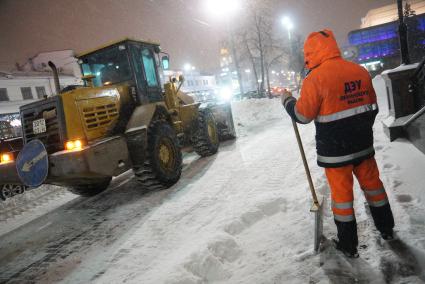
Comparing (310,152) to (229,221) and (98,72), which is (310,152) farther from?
(98,72)

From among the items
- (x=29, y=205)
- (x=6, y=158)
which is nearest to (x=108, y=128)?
(x=6, y=158)

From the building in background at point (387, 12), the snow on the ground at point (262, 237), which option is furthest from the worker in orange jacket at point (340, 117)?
the building in background at point (387, 12)

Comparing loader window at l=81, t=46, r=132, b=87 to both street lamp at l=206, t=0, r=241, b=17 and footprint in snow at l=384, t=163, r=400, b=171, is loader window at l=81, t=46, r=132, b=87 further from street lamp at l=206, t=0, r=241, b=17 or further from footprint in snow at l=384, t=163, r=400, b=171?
street lamp at l=206, t=0, r=241, b=17

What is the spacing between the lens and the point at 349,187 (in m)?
2.95

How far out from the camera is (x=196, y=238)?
405 centimetres

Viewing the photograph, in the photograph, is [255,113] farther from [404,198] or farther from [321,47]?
[321,47]

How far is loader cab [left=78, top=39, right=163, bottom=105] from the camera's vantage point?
23.5 ft

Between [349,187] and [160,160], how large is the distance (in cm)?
407

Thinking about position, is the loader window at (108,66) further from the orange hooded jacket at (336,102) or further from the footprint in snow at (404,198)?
the footprint in snow at (404,198)

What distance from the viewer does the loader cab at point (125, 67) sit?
23.5ft

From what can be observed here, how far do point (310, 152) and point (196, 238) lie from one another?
3.82 m

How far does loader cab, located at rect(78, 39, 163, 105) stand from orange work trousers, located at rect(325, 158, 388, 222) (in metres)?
5.11

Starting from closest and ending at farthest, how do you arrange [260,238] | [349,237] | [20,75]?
[349,237] < [260,238] < [20,75]

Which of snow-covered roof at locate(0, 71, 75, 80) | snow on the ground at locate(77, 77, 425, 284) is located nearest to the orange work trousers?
snow on the ground at locate(77, 77, 425, 284)
